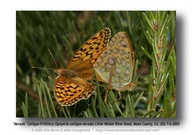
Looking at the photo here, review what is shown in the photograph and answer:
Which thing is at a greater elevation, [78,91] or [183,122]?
[78,91]

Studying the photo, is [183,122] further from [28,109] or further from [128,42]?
[28,109]

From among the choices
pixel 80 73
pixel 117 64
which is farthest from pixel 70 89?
pixel 117 64

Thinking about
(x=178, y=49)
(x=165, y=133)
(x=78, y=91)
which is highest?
(x=178, y=49)

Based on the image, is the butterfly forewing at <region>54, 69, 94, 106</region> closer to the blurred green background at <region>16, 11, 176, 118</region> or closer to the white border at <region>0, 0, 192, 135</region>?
the blurred green background at <region>16, 11, 176, 118</region>

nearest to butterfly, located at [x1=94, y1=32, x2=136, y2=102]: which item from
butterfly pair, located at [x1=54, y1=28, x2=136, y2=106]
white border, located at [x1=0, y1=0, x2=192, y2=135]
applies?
butterfly pair, located at [x1=54, y1=28, x2=136, y2=106]

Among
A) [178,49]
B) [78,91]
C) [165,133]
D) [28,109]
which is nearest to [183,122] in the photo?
[165,133]
